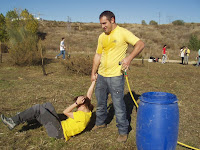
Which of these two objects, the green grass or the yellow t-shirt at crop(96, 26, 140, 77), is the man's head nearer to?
the yellow t-shirt at crop(96, 26, 140, 77)

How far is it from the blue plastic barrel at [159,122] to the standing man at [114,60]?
2.29ft

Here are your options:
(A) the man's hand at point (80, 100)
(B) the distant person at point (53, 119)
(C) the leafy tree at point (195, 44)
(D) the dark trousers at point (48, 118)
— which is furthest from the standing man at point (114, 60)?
(C) the leafy tree at point (195, 44)

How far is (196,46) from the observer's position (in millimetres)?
27922

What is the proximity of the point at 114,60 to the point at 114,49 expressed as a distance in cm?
17

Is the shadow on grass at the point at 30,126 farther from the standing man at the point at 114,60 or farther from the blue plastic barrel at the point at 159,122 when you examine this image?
the blue plastic barrel at the point at 159,122

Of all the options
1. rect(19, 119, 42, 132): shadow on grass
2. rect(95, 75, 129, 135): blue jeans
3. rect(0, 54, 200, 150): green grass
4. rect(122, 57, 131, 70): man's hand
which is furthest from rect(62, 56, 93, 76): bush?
rect(122, 57, 131, 70): man's hand

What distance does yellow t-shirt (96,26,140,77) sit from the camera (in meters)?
2.99

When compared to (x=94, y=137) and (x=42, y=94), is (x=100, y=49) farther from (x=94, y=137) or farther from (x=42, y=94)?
(x=42, y=94)

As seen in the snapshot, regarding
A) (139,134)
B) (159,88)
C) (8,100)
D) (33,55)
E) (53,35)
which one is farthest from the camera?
(53,35)

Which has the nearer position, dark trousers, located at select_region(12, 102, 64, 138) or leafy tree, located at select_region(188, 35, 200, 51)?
dark trousers, located at select_region(12, 102, 64, 138)

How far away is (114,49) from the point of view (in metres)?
3.08

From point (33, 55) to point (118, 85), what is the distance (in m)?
9.78

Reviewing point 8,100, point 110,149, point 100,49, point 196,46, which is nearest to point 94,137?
point 110,149

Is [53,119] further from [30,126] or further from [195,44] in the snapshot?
[195,44]
